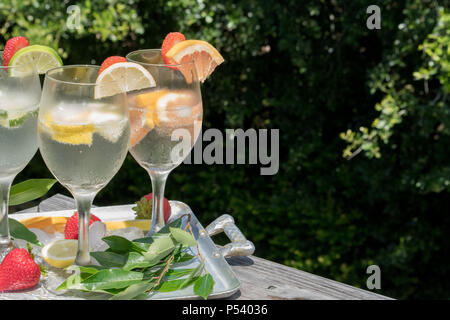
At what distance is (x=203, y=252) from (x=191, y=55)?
427 millimetres

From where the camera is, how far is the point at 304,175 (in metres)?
3.54

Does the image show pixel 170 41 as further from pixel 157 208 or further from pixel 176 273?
pixel 176 273

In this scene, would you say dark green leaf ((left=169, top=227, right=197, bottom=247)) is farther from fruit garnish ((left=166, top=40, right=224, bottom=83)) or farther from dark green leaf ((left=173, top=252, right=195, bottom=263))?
fruit garnish ((left=166, top=40, right=224, bottom=83))

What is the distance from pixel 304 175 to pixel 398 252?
0.69 meters

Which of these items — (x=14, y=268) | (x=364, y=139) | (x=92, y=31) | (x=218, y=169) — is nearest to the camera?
(x=14, y=268)

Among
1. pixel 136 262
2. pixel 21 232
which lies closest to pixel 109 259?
pixel 136 262

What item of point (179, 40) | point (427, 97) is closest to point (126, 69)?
point (179, 40)

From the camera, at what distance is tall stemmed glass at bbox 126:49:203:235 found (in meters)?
1.31

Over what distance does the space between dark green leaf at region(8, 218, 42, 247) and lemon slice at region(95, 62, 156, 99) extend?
39cm

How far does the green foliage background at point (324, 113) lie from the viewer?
2.92m

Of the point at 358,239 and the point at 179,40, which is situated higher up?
the point at 179,40

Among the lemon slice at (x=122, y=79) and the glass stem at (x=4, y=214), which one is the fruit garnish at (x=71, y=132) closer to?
the lemon slice at (x=122, y=79)

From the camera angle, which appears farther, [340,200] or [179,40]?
[340,200]

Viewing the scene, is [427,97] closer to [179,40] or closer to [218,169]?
[218,169]
